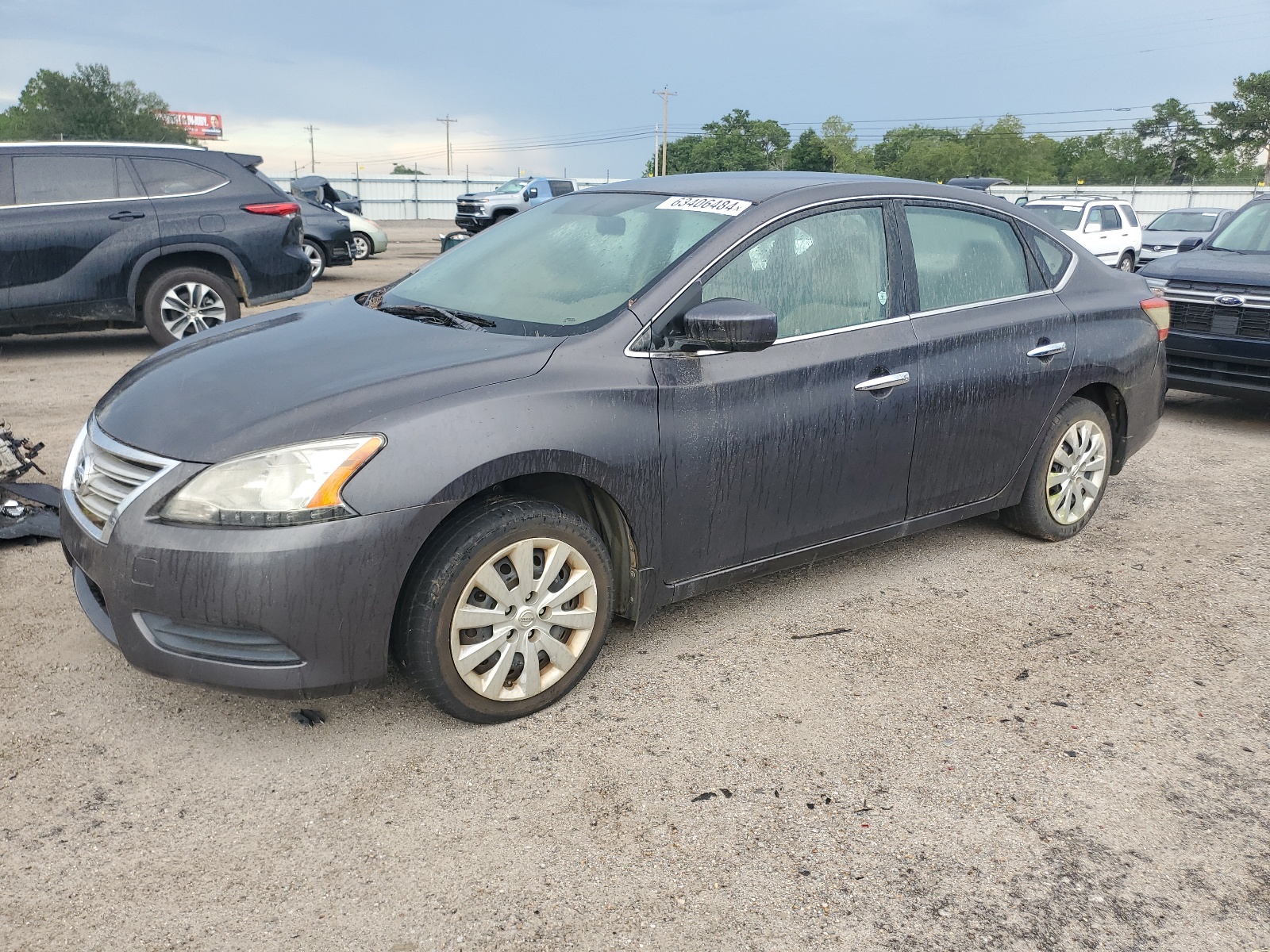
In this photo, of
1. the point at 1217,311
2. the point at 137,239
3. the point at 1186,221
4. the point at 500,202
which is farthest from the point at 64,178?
the point at 500,202

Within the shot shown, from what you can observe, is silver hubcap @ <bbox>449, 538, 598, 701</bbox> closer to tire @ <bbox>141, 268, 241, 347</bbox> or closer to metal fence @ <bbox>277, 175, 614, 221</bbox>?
tire @ <bbox>141, 268, 241, 347</bbox>

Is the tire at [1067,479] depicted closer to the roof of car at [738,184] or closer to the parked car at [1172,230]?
the roof of car at [738,184]

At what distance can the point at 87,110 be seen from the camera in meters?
87.9

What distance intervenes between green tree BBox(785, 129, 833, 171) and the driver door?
356ft

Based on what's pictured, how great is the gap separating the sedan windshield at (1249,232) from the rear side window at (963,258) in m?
4.83

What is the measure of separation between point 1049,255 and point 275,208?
7.07 metres

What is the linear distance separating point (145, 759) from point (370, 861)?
867mm

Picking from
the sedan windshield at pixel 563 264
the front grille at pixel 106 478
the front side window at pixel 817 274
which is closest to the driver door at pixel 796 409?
the front side window at pixel 817 274

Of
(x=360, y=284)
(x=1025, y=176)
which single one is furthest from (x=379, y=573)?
(x=1025, y=176)

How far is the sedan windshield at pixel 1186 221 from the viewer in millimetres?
20828

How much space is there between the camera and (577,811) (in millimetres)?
2844

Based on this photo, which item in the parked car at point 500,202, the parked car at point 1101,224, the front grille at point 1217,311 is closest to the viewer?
the front grille at point 1217,311

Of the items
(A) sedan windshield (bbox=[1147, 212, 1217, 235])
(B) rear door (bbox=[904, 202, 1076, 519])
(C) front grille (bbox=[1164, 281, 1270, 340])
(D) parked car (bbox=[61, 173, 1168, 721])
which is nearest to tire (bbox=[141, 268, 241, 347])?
(D) parked car (bbox=[61, 173, 1168, 721])

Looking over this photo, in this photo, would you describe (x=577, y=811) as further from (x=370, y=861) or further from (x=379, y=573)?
(x=379, y=573)
